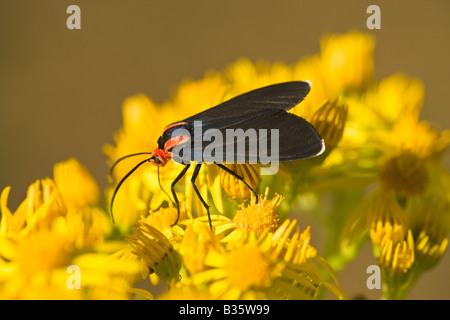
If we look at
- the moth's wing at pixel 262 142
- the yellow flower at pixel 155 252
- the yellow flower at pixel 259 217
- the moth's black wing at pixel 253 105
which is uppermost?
the moth's black wing at pixel 253 105

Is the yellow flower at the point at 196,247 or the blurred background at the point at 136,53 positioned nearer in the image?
the yellow flower at the point at 196,247

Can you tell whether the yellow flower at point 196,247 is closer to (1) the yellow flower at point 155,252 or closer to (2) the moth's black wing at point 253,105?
(1) the yellow flower at point 155,252

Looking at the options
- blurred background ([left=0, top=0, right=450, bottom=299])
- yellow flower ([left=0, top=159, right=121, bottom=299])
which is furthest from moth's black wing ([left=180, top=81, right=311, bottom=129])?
Answer: blurred background ([left=0, top=0, right=450, bottom=299])

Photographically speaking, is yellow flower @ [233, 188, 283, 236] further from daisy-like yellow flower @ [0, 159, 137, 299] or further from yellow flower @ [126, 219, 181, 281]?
daisy-like yellow flower @ [0, 159, 137, 299]

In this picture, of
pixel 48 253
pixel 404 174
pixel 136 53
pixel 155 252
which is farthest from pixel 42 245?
pixel 136 53

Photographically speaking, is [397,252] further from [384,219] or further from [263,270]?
[263,270]

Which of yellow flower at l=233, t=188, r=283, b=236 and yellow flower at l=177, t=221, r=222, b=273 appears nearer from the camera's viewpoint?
yellow flower at l=177, t=221, r=222, b=273

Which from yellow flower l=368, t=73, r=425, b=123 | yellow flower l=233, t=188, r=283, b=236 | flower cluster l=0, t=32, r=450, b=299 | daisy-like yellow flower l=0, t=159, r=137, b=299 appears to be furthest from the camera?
yellow flower l=368, t=73, r=425, b=123

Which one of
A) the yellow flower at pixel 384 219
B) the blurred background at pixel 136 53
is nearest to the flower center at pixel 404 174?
the yellow flower at pixel 384 219
